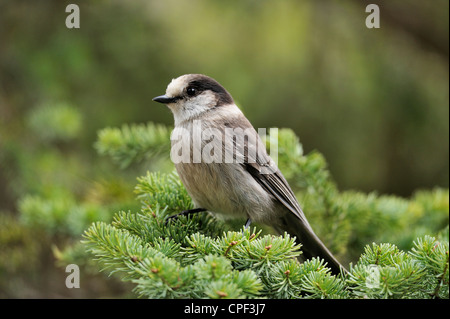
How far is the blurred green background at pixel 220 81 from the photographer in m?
3.20

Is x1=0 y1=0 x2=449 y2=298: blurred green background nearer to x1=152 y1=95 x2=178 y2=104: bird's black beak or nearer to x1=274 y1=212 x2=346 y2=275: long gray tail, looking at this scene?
x1=152 y1=95 x2=178 y2=104: bird's black beak

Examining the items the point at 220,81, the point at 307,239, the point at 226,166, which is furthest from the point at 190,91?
the point at 220,81

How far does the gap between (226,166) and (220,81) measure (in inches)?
70.0

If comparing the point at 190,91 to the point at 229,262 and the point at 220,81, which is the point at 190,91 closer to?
the point at 229,262

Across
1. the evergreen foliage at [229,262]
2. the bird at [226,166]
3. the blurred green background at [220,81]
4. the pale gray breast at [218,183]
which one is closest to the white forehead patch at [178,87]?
the bird at [226,166]

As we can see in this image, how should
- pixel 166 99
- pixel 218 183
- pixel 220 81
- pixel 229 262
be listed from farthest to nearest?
pixel 220 81
pixel 166 99
pixel 218 183
pixel 229 262

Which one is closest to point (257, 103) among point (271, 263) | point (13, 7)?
point (13, 7)

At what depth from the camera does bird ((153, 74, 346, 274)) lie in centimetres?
229

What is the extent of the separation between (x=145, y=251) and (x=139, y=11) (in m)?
2.64

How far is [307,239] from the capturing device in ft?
7.85

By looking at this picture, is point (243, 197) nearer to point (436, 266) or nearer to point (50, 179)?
point (436, 266)

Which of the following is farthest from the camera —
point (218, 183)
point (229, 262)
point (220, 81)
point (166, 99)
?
point (220, 81)

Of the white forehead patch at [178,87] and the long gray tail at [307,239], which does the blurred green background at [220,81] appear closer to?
the white forehead patch at [178,87]

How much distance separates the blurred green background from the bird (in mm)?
795
